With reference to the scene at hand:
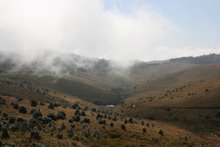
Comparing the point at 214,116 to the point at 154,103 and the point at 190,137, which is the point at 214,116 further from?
the point at 154,103

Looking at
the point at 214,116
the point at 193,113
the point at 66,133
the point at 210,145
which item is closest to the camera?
the point at 66,133

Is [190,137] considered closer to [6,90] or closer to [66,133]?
[66,133]

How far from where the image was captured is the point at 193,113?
443 feet

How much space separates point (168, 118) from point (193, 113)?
9570 millimetres

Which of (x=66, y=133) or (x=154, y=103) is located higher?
(x=154, y=103)

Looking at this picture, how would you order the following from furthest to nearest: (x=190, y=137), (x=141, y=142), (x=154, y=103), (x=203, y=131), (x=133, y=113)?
1. (x=154, y=103)
2. (x=133, y=113)
3. (x=203, y=131)
4. (x=190, y=137)
5. (x=141, y=142)

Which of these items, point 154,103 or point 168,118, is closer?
point 168,118

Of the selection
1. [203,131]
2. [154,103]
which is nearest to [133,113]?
[154,103]

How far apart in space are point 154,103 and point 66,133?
371ft

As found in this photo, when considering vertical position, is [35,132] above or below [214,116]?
below

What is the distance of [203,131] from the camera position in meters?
109

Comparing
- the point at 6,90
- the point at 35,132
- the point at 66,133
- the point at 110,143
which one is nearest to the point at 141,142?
the point at 110,143

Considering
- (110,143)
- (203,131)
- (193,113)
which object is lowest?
(110,143)

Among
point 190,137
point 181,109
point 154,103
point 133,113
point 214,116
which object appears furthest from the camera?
point 154,103
